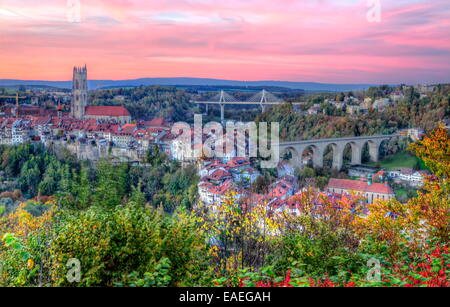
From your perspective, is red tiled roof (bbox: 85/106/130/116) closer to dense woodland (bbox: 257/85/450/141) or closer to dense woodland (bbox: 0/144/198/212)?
dense woodland (bbox: 257/85/450/141)

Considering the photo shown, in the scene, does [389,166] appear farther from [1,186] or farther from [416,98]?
[1,186]

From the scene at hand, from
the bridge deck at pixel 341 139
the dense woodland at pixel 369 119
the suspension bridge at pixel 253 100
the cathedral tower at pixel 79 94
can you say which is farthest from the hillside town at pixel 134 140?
the suspension bridge at pixel 253 100

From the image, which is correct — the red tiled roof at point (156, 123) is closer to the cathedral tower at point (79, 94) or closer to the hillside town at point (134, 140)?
the hillside town at point (134, 140)

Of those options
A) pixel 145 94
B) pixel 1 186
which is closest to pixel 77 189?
pixel 1 186

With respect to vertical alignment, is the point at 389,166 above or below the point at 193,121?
below

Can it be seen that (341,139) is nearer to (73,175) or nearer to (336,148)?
(336,148)

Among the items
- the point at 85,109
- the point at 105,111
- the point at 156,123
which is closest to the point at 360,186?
the point at 156,123

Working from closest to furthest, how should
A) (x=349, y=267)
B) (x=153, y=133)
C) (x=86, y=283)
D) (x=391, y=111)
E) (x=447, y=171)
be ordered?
(x=86, y=283)
(x=349, y=267)
(x=447, y=171)
(x=153, y=133)
(x=391, y=111)

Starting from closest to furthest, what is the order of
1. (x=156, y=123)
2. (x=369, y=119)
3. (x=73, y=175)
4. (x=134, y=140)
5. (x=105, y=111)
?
(x=73, y=175), (x=134, y=140), (x=369, y=119), (x=156, y=123), (x=105, y=111)
